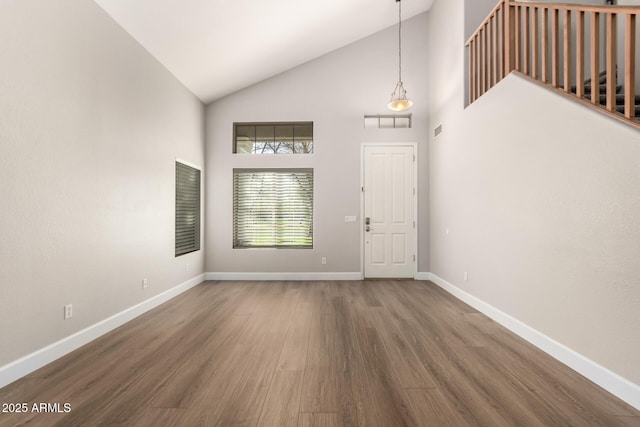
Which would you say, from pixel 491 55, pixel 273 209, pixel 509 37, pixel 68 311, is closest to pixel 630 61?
pixel 509 37

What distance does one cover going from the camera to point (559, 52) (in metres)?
3.45

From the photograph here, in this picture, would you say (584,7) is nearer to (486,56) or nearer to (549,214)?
(486,56)

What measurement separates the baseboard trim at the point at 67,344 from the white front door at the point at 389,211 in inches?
142

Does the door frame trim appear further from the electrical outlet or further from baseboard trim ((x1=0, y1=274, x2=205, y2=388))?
the electrical outlet

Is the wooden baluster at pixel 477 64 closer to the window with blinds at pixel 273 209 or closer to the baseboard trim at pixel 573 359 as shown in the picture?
the baseboard trim at pixel 573 359

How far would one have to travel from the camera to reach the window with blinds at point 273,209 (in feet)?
18.8

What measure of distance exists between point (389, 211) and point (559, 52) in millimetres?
3204

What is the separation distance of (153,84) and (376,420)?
4.43 m

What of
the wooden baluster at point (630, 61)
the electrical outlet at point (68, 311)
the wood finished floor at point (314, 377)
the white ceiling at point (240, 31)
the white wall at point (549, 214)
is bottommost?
the wood finished floor at point (314, 377)

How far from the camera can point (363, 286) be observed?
16.9 ft

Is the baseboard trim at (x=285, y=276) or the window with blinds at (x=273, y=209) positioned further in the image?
the window with blinds at (x=273, y=209)

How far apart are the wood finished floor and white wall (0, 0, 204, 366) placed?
0.50 m

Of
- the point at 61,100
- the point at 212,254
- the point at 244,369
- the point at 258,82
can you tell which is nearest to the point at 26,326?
the point at 244,369

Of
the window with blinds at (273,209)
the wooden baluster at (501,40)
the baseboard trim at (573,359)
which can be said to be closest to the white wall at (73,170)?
the window with blinds at (273,209)
